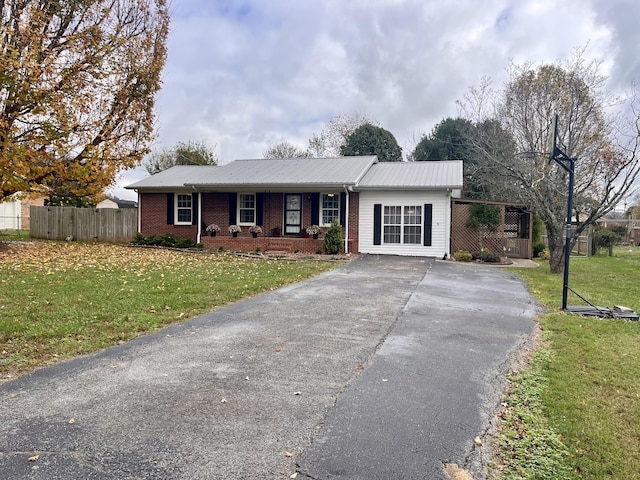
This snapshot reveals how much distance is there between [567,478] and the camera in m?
2.54

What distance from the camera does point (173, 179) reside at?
20.9 meters

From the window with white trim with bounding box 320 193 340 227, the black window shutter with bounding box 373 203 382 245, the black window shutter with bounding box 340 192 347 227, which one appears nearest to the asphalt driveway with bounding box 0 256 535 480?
the black window shutter with bounding box 373 203 382 245

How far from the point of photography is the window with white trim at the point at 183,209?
20.2 meters

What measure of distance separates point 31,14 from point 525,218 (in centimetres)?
1928

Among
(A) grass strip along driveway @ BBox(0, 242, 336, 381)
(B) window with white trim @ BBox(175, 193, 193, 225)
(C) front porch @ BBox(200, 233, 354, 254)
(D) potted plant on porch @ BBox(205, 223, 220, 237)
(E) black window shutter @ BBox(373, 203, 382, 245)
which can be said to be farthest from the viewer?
(B) window with white trim @ BBox(175, 193, 193, 225)

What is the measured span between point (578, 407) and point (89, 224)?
22.4 metres

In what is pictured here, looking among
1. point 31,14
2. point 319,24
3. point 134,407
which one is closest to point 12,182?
point 31,14

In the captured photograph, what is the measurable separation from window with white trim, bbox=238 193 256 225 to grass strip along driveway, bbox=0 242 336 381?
4.17m

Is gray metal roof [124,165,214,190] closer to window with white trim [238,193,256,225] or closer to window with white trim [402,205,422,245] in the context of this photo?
window with white trim [238,193,256,225]

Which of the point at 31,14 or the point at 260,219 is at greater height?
the point at 31,14

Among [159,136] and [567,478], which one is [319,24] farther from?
[567,478]

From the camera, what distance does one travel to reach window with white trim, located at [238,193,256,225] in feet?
61.2

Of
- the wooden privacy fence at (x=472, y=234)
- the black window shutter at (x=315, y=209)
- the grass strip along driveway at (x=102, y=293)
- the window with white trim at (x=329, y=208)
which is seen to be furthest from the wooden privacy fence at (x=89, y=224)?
the wooden privacy fence at (x=472, y=234)

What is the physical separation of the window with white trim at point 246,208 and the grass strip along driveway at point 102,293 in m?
4.17
